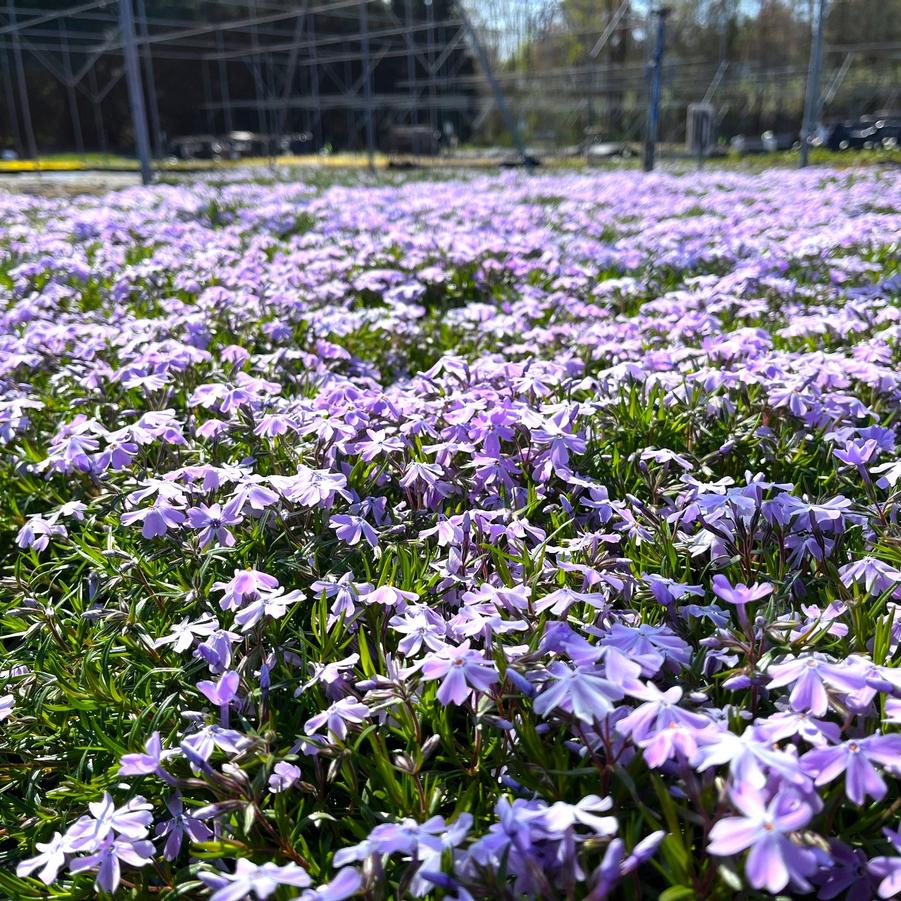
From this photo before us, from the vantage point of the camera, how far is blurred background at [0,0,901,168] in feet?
68.8

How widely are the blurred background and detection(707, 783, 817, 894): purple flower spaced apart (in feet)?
61.4

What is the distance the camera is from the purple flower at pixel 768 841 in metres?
0.78

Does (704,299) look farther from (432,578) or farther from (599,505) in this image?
(432,578)

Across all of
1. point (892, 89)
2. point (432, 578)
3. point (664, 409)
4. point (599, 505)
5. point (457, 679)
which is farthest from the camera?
point (892, 89)

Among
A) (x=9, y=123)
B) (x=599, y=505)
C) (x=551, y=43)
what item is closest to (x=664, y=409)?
(x=599, y=505)


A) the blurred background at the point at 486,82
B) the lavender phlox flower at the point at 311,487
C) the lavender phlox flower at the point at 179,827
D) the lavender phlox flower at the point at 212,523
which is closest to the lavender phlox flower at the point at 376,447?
the lavender phlox flower at the point at 311,487

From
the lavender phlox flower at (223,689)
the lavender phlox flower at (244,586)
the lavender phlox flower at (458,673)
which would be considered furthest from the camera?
the lavender phlox flower at (244,586)

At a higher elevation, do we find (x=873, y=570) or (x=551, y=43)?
(x=551, y=43)

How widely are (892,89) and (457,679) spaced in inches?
1120

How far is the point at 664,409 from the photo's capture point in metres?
2.33

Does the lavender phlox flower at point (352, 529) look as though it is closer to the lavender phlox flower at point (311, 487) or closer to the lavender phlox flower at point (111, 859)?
the lavender phlox flower at point (311, 487)

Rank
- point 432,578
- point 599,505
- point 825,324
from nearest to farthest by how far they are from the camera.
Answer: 1. point 432,578
2. point 599,505
3. point 825,324

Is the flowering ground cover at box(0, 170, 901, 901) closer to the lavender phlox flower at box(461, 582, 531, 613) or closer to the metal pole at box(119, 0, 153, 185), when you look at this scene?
the lavender phlox flower at box(461, 582, 531, 613)

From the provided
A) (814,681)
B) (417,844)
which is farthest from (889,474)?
(417,844)
